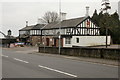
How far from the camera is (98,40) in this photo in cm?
5384

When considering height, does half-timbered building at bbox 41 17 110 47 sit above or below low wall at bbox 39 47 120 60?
above

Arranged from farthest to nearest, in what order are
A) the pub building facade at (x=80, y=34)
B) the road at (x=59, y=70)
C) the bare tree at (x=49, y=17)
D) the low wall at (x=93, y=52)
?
1. the bare tree at (x=49, y=17)
2. the pub building facade at (x=80, y=34)
3. the low wall at (x=93, y=52)
4. the road at (x=59, y=70)

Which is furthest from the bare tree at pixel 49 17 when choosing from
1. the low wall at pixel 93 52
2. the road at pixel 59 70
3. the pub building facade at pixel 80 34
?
the road at pixel 59 70

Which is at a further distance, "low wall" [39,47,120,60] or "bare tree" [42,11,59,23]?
"bare tree" [42,11,59,23]

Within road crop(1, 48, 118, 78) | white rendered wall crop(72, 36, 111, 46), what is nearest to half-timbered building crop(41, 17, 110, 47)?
white rendered wall crop(72, 36, 111, 46)

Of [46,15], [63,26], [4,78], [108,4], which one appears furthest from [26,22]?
[4,78]

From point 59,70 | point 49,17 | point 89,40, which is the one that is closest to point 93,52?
point 59,70

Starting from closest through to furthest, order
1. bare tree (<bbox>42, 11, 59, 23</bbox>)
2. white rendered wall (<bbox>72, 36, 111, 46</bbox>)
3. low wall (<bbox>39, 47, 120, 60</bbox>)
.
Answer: low wall (<bbox>39, 47, 120, 60</bbox>)
white rendered wall (<bbox>72, 36, 111, 46</bbox>)
bare tree (<bbox>42, 11, 59, 23</bbox>)

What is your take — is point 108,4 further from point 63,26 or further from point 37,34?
point 37,34

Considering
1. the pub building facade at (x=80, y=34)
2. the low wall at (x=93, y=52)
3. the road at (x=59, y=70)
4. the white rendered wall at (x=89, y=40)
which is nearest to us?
the road at (x=59, y=70)

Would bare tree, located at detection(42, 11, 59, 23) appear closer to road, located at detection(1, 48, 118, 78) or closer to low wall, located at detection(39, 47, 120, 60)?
low wall, located at detection(39, 47, 120, 60)

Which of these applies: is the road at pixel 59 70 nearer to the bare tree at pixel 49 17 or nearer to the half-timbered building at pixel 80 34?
the half-timbered building at pixel 80 34

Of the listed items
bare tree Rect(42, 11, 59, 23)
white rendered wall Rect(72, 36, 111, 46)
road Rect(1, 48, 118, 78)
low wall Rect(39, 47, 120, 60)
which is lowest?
road Rect(1, 48, 118, 78)

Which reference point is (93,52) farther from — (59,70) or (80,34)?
(80,34)
